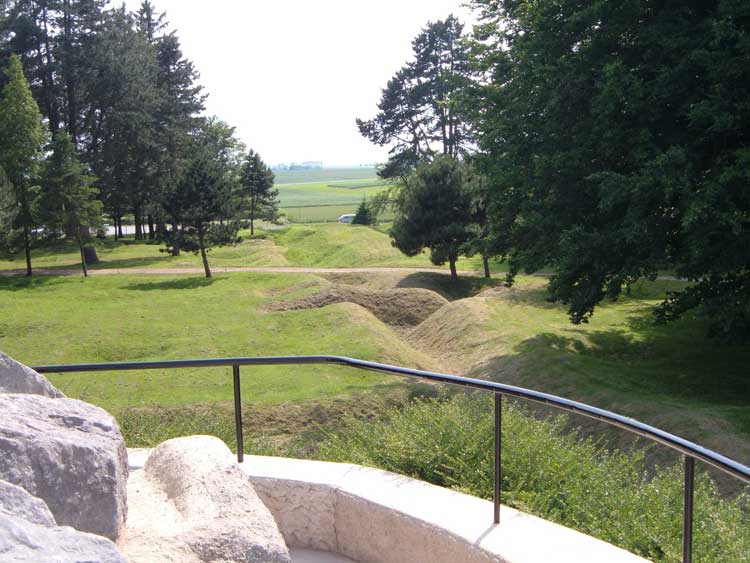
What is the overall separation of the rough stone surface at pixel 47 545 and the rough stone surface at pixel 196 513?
0.64 metres

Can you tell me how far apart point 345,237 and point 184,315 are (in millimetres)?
23617

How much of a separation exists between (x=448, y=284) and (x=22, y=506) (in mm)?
32210

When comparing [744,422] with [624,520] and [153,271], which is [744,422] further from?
[153,271]

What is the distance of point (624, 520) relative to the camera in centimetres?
455

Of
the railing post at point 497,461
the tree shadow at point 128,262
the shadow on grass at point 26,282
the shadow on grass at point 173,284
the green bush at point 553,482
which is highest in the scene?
the railing post at point 497,461

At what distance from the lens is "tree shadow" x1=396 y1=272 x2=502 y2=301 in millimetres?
33344

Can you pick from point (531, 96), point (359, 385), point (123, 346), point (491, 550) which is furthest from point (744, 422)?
point (123, 346)

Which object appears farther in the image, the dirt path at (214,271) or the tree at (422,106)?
the tree at (422,106)

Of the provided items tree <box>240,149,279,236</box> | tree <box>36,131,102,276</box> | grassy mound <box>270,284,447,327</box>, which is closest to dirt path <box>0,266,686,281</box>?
tree <box>36,131,102,276</box>

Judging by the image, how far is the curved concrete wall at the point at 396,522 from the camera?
11.7ft

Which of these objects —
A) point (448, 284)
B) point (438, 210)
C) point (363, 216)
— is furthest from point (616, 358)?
point (363, 216)

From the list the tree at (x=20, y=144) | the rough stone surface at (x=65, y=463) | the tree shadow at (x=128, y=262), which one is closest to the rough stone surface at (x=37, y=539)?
the rough stone surface at (x=65, y=463)

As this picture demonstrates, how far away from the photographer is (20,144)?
38.6 m

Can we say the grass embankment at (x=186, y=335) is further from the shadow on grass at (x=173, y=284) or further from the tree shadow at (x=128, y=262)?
the tree shadow at (x=128, y=262)
